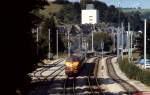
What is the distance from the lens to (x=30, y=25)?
26641 mm

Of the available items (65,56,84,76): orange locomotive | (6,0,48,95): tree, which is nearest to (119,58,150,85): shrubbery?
(65,56,84,76): orange locomotive

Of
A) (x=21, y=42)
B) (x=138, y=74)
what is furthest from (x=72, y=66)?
(x=21, y=42)

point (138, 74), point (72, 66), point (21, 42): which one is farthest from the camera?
point (72, 66)

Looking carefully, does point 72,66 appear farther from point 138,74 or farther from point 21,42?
point 21,42

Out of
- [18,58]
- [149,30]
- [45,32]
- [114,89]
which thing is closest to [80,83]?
[114,89]

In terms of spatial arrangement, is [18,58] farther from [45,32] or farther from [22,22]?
[45,32]

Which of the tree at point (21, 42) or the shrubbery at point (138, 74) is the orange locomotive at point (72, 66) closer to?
the shrubbery at point (138, 74)

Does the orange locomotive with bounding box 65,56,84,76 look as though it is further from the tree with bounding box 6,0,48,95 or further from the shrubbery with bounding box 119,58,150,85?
the tree with bounding box 6,0,48,95

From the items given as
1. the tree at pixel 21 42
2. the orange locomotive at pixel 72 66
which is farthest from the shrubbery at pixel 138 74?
the tree at pixel 21 42

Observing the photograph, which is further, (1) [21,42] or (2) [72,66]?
(2) [72,66]

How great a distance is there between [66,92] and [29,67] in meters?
18.3

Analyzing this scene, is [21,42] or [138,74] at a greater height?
[21,42]

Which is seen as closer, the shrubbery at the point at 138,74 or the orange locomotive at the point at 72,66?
the shrubbery at the point at 138,74

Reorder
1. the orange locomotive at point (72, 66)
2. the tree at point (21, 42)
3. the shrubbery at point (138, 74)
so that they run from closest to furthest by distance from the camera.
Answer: the tree at point (21, 42) < the shrubbery at point (138, 74) < the orange locomotive at point (72, 66)
